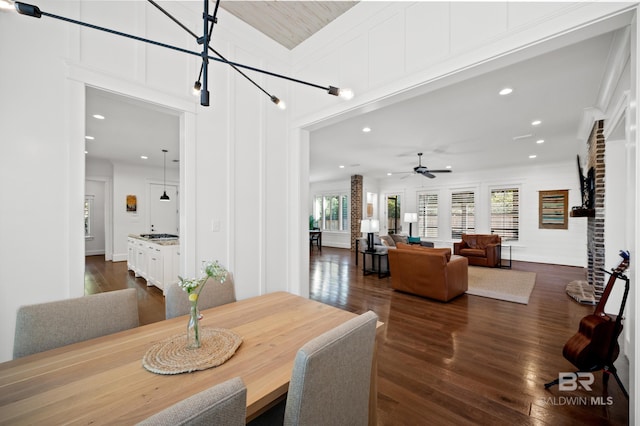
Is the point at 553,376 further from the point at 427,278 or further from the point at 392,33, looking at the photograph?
the point at 392,33

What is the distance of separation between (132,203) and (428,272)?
8191mm

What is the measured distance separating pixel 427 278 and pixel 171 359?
3912 millimetres

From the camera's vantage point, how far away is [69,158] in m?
1.82

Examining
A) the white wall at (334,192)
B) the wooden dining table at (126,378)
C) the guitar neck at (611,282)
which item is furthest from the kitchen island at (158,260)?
the white wall at (334,192)

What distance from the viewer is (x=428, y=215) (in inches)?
387

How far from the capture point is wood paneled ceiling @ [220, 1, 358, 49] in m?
2.43

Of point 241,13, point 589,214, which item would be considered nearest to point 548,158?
point 589,214

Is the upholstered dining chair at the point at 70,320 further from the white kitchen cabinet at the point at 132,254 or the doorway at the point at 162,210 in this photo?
the doorway at the point at 162,210

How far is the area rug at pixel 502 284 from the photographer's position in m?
4.41

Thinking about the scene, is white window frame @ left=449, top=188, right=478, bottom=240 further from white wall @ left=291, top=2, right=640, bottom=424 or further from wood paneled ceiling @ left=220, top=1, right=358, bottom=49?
wood paneled ceiling @ left=220, top=1, right=358, bottom=49

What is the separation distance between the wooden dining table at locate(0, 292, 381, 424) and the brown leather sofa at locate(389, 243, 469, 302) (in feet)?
10.1

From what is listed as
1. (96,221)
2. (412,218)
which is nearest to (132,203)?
(96,221)

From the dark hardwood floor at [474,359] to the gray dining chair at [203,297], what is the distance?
136 centimetres

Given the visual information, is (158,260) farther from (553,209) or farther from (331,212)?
(553,209)
